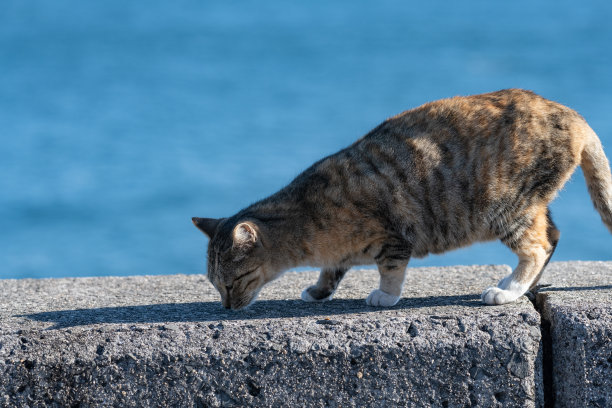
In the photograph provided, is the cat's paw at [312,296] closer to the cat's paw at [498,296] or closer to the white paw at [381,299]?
the white paw at [381,299]

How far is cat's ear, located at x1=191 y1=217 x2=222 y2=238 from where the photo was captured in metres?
3.71

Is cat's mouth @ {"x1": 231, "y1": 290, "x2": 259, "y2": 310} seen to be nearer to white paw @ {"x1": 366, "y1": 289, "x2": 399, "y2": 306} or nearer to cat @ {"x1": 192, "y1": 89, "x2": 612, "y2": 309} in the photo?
cat @ {"x1": 192, "y1": 89, "x2": 612, "y2": 309}

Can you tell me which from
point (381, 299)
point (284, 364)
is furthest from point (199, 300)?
point (284, 364)

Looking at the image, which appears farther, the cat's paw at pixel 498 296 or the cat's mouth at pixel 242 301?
the cat's mouth at pixel 242 301

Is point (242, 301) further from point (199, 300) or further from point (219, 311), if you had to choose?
point (199, 300)

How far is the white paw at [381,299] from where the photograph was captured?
3.24 m

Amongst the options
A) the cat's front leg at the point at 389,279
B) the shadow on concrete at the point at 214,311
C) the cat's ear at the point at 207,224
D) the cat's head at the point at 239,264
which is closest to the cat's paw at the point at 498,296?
the shadow on concrete at the point at 214,311

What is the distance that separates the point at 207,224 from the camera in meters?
3.74

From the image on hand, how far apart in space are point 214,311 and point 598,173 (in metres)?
2.02

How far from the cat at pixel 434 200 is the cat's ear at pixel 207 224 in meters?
0.17

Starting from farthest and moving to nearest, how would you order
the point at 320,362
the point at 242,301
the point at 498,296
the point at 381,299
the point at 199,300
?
the point at 199,300
the point at 242,301
the point at 381,299
the point at 498,296
the point at 320,362

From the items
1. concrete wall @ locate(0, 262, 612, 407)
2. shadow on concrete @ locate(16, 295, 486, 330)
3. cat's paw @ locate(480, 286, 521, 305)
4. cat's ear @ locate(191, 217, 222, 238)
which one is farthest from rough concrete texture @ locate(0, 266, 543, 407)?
cat's ear @ locate(191, 217, 222, 238)

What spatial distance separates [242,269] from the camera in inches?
136

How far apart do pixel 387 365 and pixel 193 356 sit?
0.74 m
